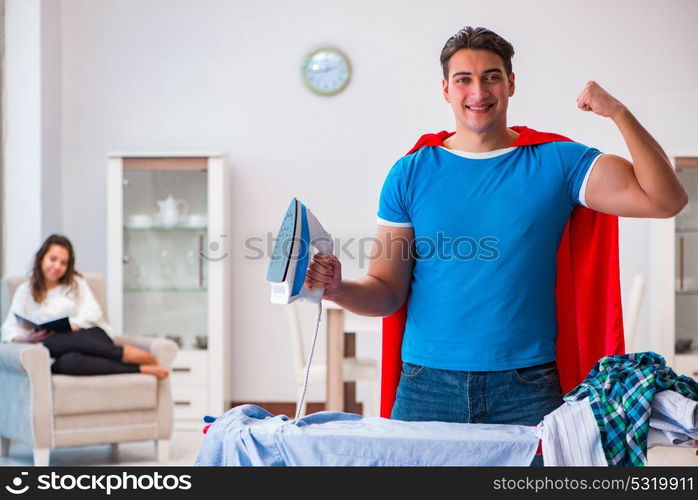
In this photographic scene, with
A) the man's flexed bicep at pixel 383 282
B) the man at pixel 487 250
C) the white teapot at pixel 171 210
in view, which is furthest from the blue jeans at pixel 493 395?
the white teapot at pixel 171 210

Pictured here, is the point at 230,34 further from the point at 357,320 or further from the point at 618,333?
the point at 618,333

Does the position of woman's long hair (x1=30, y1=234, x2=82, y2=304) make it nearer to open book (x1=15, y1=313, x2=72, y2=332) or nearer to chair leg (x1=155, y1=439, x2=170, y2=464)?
open book (x1=15, y1=313, x2=72, y2=332)

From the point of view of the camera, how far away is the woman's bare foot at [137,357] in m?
4.14

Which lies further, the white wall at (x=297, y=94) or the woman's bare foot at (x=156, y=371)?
the white wall at (x=297, y=94)

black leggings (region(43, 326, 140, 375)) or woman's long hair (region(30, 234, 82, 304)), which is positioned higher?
woman's long hair (region(30, 234, 82, 304))

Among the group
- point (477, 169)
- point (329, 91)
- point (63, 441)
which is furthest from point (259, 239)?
point (477, 169)

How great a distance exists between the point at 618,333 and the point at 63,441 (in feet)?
9.75

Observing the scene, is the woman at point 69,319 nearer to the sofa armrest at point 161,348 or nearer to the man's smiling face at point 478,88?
the sofa armrest at point 161,348

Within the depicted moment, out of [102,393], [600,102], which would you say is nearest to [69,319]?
[102,393]

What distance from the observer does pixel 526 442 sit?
117cm

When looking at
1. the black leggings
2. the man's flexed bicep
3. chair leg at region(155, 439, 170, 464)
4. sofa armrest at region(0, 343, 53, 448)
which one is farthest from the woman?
the man's flexed bicep

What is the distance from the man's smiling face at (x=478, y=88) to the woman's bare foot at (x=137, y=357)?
2.99 metres

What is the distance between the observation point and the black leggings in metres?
4.00

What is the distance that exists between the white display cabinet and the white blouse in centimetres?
57
